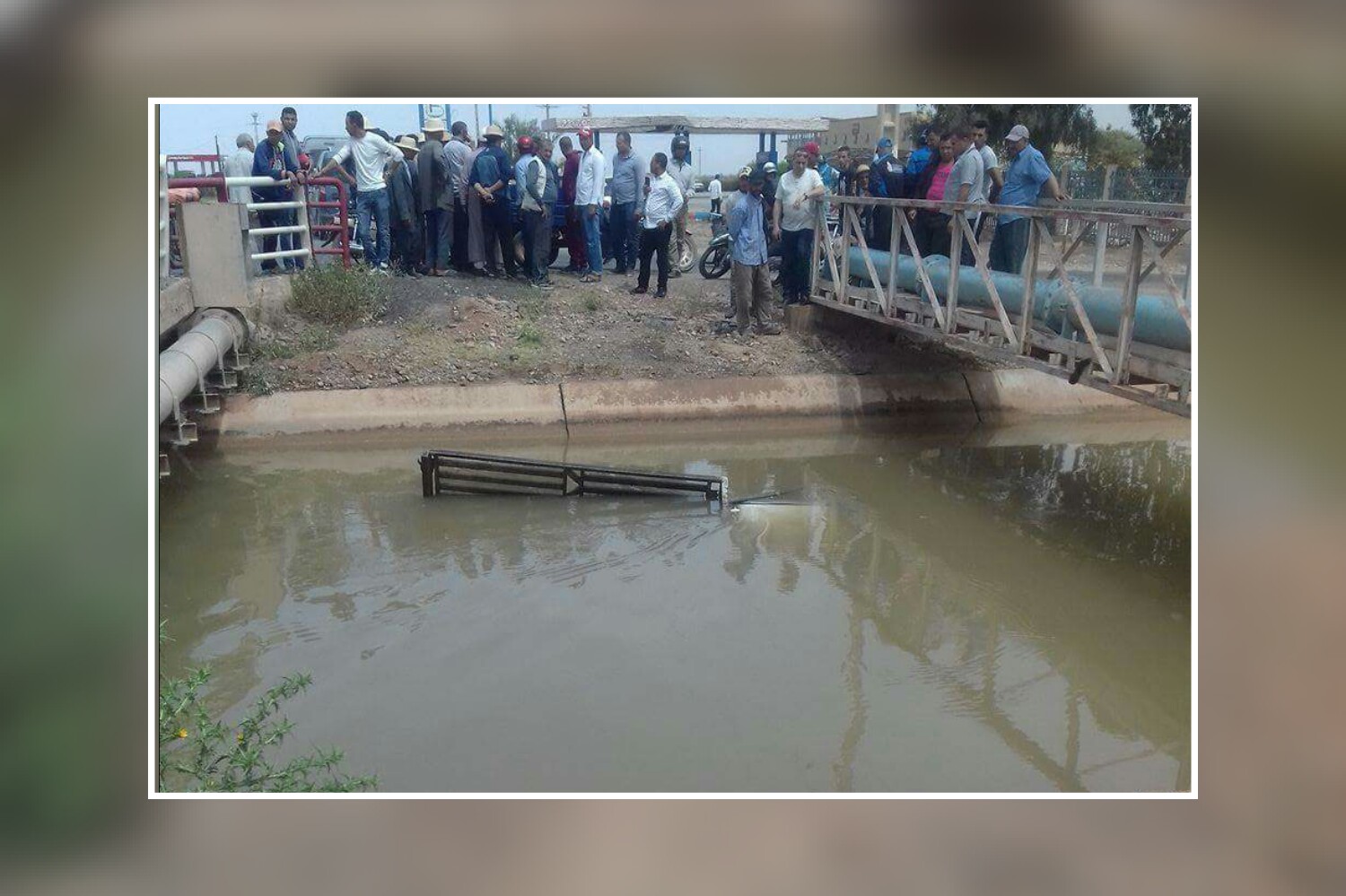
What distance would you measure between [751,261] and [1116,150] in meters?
3.32

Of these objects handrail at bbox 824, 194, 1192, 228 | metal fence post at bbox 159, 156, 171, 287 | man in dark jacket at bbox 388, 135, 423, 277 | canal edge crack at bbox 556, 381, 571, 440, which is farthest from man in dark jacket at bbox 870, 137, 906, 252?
metal fence post at bbox 159, 156, 171, 287

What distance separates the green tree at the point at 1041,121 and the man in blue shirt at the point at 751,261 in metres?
1.81

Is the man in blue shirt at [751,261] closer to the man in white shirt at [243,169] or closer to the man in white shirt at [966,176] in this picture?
the man in white shirt at [966,176]

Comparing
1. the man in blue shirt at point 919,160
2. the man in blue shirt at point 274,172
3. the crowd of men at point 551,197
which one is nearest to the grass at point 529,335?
the crowd of men at point 551,197

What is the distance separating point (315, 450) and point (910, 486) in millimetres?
4581

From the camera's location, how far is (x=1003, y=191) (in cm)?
866

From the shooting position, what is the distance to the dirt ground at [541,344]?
405 inches

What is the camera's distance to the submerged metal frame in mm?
7887

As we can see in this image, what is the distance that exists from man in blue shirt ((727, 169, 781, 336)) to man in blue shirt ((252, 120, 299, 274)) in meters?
3.93

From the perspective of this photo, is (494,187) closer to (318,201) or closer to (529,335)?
(529,335)

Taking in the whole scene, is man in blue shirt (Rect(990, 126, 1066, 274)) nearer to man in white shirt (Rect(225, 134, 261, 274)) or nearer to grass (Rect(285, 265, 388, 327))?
grass (Rect(285, 265, 388, 327))

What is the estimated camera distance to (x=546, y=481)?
26.7 ft

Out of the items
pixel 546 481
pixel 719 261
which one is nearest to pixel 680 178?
pixel 719 261
